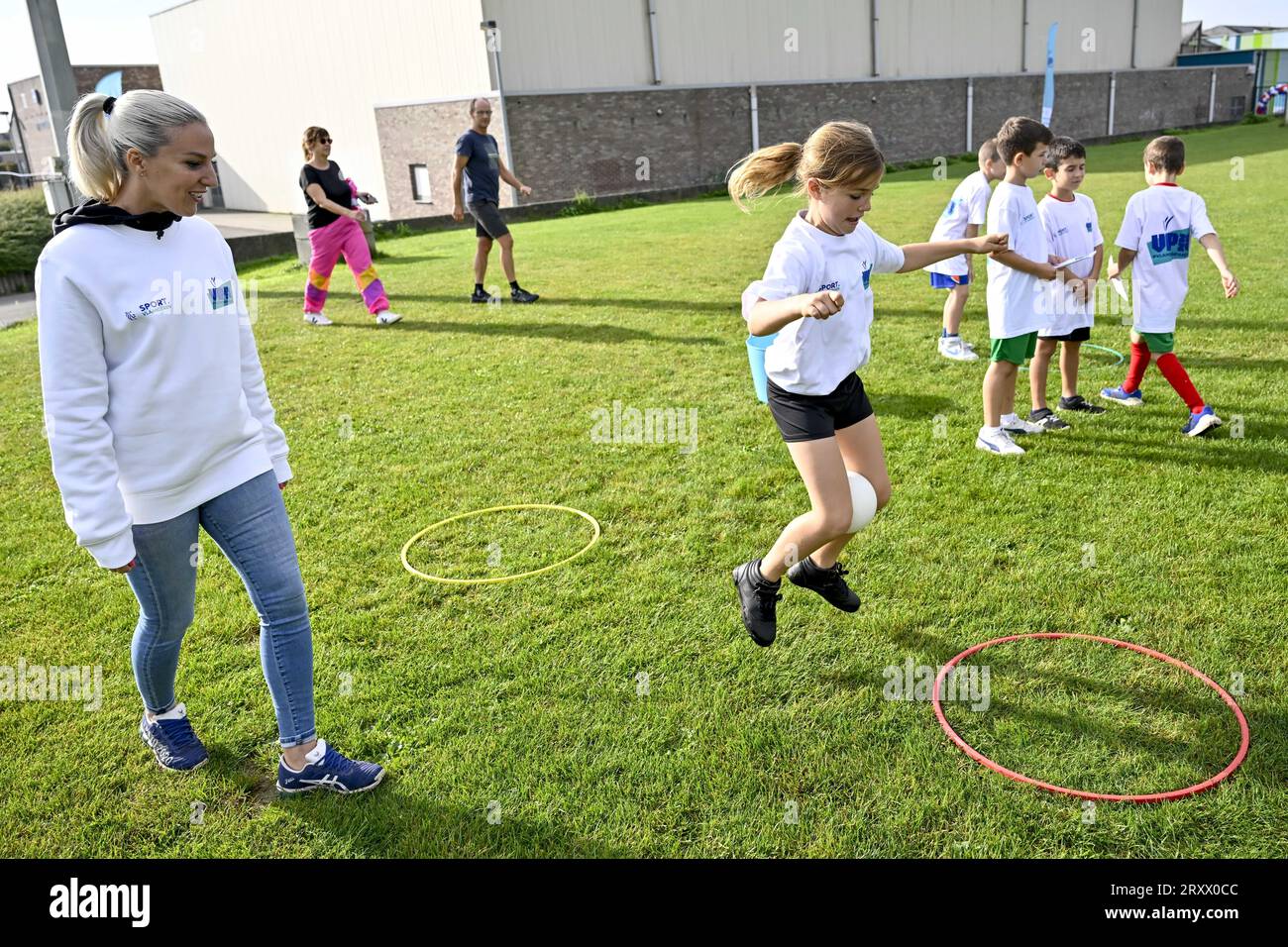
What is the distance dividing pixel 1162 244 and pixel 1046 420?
139 centimetres

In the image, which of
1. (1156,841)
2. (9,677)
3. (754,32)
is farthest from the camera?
(754,32)

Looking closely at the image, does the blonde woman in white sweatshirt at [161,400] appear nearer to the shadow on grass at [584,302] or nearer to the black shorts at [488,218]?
the shadow on grass at [584,302]

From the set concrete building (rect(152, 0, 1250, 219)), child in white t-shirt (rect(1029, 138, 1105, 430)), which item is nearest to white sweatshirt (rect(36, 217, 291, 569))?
child in white t-shirt (rect(1029, 138, 1105, 430))

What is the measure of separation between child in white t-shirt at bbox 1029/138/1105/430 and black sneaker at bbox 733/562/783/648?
345 cm

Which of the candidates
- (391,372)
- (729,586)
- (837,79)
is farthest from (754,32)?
(729,586)

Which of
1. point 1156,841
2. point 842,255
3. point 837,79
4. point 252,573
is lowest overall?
point 1156,841

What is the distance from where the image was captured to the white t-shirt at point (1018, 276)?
596cm

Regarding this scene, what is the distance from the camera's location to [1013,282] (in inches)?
240

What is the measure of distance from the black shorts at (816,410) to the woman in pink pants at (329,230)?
26.4 ft

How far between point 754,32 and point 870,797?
32.3 m

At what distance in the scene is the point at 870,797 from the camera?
3.17 meters

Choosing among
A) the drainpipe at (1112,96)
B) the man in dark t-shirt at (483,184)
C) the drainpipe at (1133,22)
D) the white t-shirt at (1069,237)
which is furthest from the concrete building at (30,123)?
the white t-shirt at (1069,237)

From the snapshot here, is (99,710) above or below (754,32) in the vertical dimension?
below

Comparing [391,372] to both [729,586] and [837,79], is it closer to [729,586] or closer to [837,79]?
[729,586]
